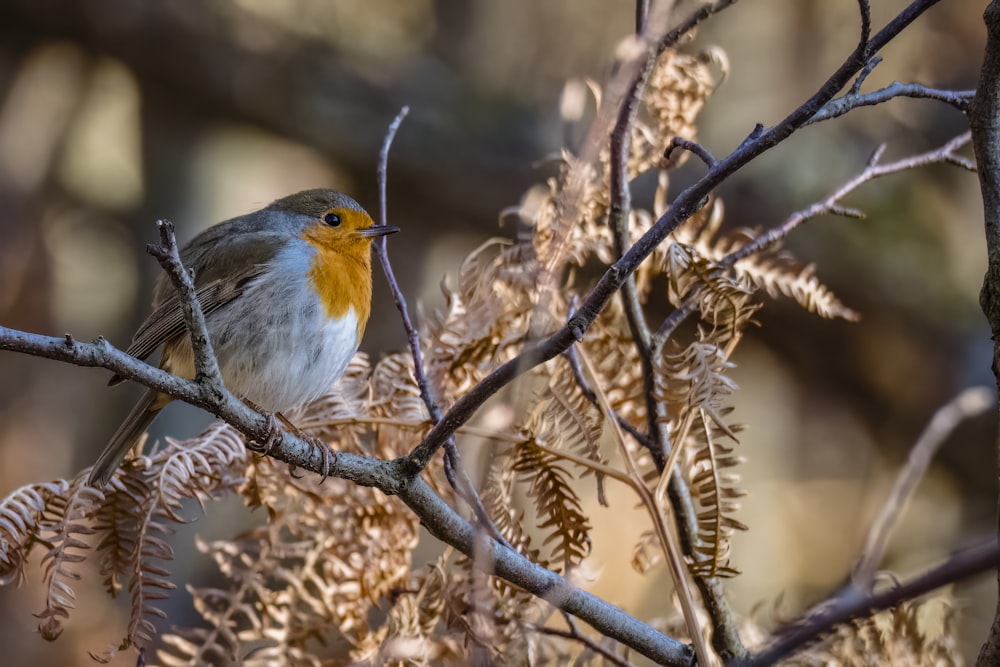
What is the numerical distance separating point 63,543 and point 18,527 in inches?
2.7

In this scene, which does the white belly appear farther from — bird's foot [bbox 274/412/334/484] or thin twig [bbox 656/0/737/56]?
thin twig [bbox 656/0/737/56]

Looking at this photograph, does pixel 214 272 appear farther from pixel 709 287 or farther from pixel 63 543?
pixel 709 287

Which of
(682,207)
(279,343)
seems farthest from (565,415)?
(279,343)

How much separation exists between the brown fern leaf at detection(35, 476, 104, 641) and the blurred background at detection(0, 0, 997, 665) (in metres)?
1.46

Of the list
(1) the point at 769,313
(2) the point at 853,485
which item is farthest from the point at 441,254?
(2) the point at 853,485

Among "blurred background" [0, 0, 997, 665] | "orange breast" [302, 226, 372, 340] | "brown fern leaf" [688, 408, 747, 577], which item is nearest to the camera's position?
"brown fern leaf" [688, 408, 747, 577]

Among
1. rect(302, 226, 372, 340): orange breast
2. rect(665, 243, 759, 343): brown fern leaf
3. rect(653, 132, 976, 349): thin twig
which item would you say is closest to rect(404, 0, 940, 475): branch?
rect(665, 243, 759, 343): brown fern leaf

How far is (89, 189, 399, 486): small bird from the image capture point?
161 cm

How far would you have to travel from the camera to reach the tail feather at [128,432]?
138cm

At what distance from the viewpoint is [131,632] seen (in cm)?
110

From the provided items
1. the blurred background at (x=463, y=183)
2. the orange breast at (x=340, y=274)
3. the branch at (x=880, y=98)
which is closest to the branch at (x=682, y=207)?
the branch at (x=880, y=98)

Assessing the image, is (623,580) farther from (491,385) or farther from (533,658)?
(491,385)

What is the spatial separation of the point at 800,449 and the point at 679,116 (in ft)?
5.50

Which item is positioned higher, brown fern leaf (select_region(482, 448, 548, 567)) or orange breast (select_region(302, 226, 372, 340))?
orange breast (select_region(302, 226, 372, 340))
